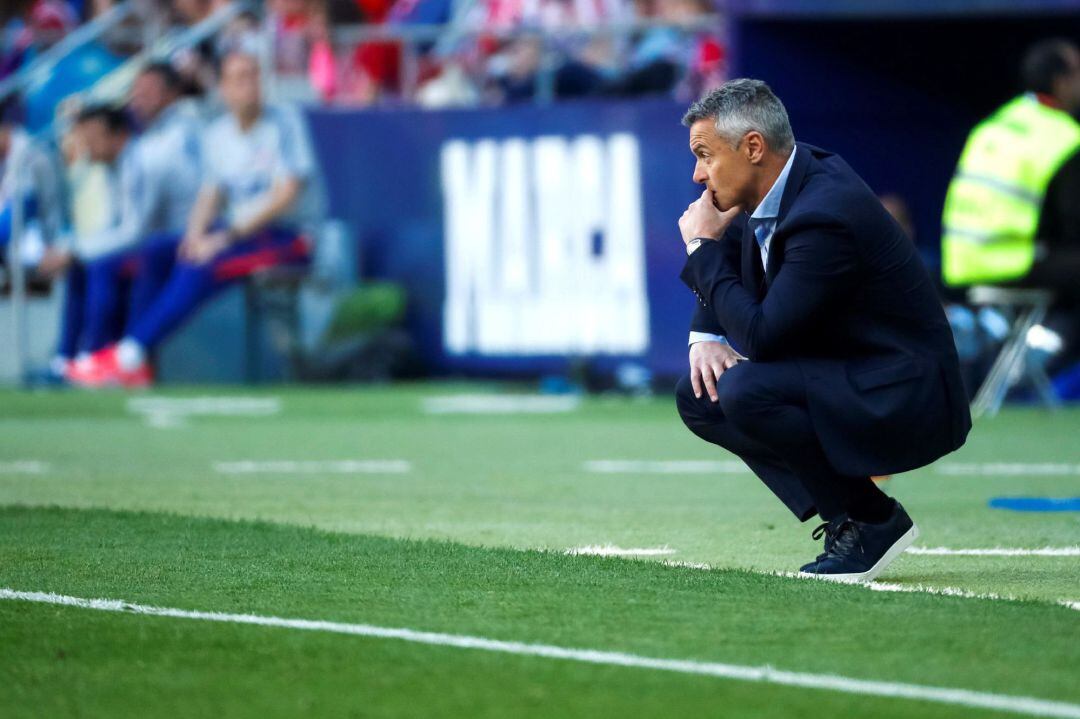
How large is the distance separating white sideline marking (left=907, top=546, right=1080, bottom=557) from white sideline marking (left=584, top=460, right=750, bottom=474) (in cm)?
285

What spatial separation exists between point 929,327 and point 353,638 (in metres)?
1.91

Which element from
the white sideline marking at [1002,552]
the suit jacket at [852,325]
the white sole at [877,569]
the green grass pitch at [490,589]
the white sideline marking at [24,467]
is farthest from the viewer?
the white sideline marking at [24,467]

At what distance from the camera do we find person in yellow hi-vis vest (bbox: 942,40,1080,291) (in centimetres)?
1213

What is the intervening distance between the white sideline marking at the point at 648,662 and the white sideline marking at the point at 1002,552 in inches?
89.0

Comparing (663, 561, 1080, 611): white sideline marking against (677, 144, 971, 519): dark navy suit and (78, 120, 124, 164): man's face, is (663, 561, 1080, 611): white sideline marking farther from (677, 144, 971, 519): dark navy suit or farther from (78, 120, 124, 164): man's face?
(78, 120, 124, 164): man's face

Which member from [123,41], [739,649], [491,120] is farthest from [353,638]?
[123,41]

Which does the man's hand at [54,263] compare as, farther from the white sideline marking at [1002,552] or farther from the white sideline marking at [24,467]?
the white sideline marking at [1002,552]

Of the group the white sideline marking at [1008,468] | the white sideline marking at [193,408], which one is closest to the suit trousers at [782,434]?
the white sideline marking at [1008,468]

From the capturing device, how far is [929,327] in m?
5.60

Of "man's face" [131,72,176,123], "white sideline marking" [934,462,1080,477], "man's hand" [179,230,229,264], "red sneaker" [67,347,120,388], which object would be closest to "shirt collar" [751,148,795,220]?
"white sideline marking" [934,462,1080,477]

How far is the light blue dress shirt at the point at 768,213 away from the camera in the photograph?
5594mm

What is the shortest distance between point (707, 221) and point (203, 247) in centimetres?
1078

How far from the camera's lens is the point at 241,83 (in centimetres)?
1585

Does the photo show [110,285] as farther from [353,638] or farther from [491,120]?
[353,638]
